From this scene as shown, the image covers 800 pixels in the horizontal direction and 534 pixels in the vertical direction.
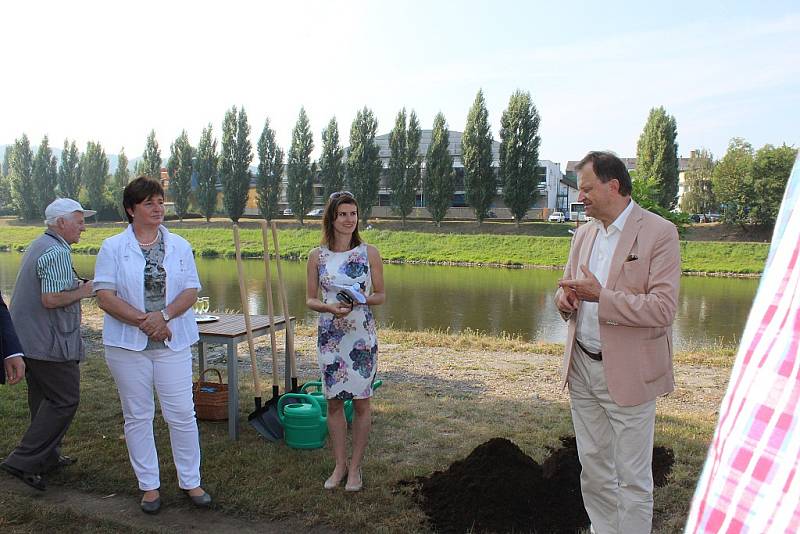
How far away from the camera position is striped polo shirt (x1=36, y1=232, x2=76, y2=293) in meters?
3.95

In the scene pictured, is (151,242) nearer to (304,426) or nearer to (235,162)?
(304,426)

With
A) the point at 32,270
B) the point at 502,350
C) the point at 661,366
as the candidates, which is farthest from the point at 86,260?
the point at 661,366

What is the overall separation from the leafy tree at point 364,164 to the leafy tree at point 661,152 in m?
17.4

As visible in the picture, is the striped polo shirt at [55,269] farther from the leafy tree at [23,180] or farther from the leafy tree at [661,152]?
the leafy tree at [23,180]

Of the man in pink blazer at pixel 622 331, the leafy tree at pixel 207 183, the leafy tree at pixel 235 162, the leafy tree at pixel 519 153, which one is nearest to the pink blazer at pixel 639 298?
the man in pink blazer at pixel 622 331

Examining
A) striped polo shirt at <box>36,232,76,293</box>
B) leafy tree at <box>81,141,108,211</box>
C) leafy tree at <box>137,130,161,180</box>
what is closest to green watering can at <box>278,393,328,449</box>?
striped polo shirt at <box>36,232,76,293</box>

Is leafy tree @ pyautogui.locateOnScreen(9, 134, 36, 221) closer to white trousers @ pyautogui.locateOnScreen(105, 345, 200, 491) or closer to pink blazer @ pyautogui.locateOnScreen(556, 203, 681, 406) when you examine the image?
white trousers @ pyautogui.locateOnScreen(105, 345, 200, 491)

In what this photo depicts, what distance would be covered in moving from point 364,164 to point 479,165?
325 inches

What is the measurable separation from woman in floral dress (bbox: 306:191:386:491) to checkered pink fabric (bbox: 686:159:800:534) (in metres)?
3.15

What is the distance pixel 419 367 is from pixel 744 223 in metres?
37.9

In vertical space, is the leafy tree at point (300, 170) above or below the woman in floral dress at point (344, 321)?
above

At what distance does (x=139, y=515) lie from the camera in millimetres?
3648

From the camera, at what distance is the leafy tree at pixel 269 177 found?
48.2 m

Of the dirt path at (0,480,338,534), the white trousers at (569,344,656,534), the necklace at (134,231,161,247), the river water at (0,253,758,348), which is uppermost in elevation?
the necklace at (134,231,161,247)
